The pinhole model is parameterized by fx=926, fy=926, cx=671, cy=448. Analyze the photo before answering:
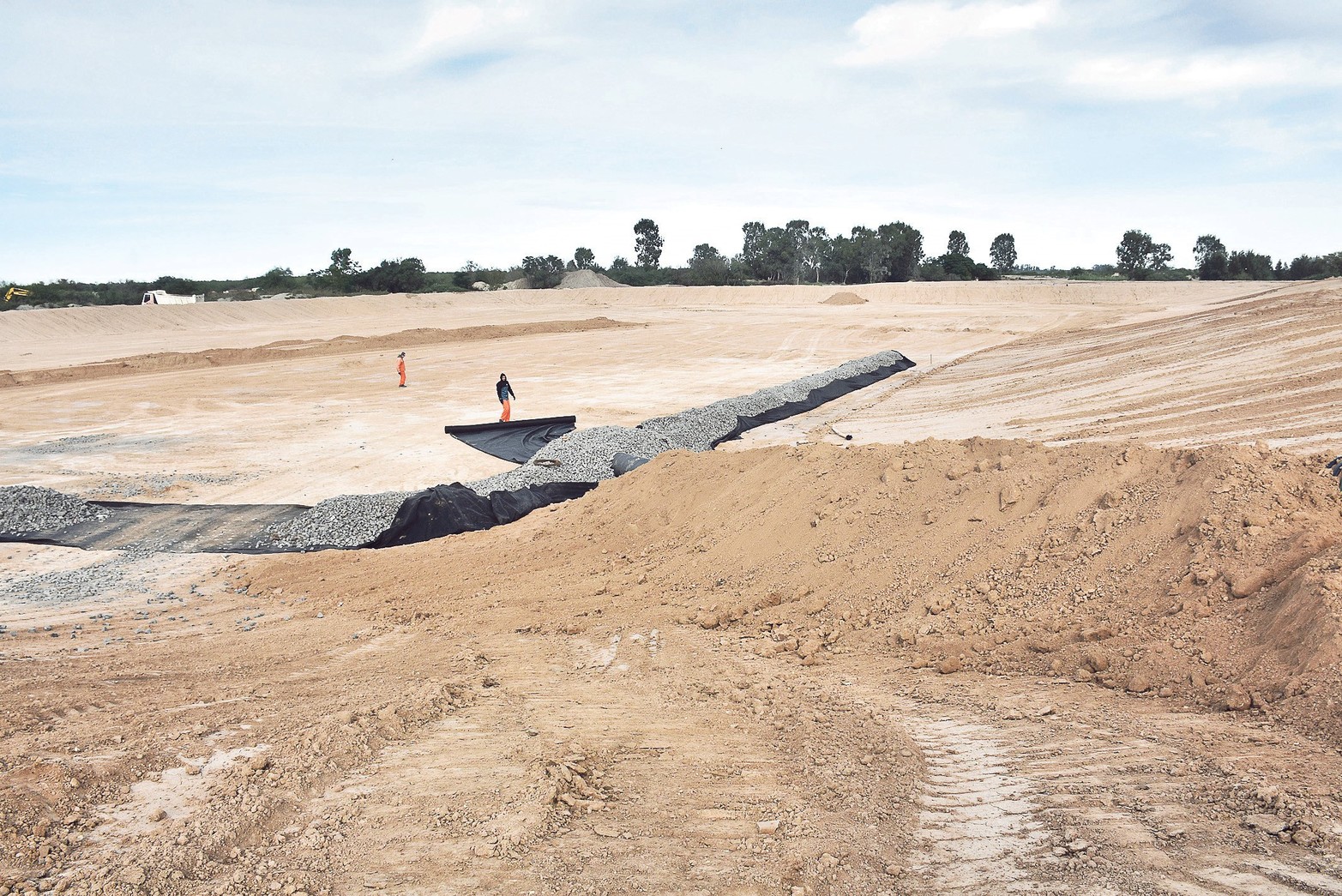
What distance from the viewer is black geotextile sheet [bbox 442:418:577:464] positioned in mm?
16625

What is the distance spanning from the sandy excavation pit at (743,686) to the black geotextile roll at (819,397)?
6.37m

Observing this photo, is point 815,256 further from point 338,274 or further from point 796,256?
point 338,274

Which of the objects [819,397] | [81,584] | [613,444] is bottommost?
[81,584]

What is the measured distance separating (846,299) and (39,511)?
49.1 metres

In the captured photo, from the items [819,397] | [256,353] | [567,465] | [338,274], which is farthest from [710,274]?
[567,465]

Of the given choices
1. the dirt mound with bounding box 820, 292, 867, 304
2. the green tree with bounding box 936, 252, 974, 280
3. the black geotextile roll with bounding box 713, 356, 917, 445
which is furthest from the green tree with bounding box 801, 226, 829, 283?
the black geotextile roll with bounding box 713, 356, 917, 445

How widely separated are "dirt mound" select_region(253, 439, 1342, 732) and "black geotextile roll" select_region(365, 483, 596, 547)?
2.05ft

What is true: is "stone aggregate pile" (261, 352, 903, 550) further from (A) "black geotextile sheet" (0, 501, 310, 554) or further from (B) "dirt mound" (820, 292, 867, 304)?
(B) "dirt mound" (820, 292, 867, 304)

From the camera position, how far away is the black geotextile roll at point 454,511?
38.0ft

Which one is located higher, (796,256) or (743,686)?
(796,256)

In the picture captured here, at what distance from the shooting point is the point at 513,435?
690 inches

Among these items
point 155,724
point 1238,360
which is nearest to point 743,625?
point 155,724

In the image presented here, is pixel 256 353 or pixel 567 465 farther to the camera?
pixel 256 353

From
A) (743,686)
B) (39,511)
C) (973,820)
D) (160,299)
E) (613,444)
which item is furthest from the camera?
(160,299)
